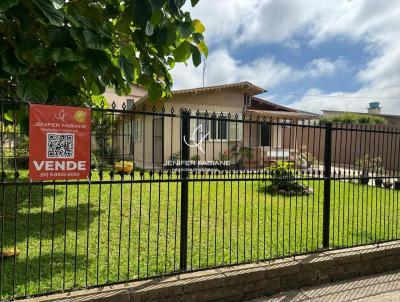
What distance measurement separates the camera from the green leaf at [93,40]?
282cm

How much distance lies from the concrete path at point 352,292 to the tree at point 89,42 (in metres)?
2.81

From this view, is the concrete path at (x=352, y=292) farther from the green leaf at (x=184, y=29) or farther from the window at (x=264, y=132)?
the green leaf at (x=184, y=29)

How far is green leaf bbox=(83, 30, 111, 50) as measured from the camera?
2.82 meters

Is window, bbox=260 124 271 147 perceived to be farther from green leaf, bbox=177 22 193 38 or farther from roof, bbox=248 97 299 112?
roof, bbox=248 97 299 112

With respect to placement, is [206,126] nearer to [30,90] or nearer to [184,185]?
[184,185]

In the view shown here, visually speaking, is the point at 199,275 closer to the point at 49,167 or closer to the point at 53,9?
the point at 49,167

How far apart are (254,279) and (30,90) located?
2976mm

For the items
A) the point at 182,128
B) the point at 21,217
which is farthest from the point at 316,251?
the point at 21,217

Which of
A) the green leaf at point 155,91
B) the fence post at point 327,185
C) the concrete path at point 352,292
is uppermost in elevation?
the green leaf at point 155,91

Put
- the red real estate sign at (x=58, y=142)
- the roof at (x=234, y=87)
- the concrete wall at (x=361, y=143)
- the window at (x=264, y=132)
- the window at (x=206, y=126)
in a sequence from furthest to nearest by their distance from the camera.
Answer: the roof at (x=234, y=87) < the window at (x=264, y=132) < the concrete wall at (x=361, y=143) < the window at (x=206, y=126) < the red real estate sign at (x=58, y=142)

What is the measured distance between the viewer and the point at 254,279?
152 inches

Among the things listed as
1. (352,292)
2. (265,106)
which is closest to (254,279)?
(352,292)

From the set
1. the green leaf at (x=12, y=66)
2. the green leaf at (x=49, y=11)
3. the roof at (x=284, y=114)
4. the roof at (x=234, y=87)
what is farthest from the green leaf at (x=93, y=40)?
the roof at (x=284, y=114)

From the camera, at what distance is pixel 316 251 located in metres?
4.56
